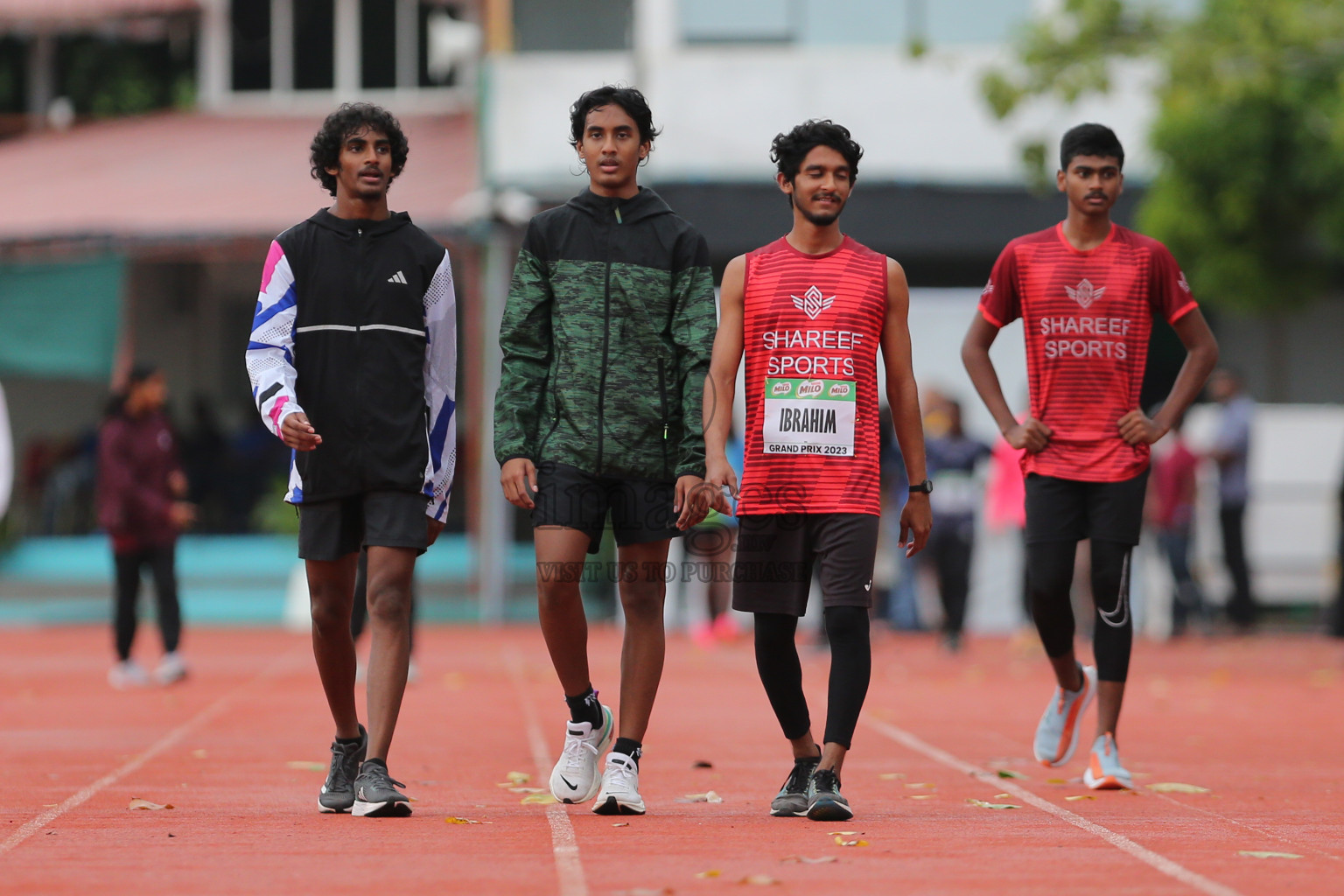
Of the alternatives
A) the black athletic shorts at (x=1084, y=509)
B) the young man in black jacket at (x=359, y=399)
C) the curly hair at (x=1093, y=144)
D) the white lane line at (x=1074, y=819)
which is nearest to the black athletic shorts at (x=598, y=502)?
the young man in black jacket at (x=359, y=399)

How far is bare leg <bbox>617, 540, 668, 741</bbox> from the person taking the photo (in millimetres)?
5895

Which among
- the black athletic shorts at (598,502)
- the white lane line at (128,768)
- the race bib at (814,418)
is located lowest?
the white lane line at (128,768)

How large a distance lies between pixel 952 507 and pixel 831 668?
974 cm

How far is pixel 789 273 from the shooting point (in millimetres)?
5918

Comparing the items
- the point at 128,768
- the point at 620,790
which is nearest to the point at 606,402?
the point at 620,790

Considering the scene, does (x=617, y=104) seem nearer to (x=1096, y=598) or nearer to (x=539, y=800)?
(x=539, y=800)

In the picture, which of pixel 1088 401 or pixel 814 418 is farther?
pixel 1088 401

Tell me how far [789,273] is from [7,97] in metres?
20.7

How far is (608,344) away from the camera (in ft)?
19.2

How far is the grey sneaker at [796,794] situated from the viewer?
226 inches

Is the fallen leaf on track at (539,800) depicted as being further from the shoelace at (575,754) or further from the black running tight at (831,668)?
the black running tight at (831,668)

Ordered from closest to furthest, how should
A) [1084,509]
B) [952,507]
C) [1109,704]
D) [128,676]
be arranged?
[1109,704] → [1084,509] → [128,676] → [952,507]

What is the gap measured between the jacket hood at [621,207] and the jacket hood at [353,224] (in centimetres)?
57

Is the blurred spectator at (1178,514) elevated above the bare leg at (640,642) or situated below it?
below
